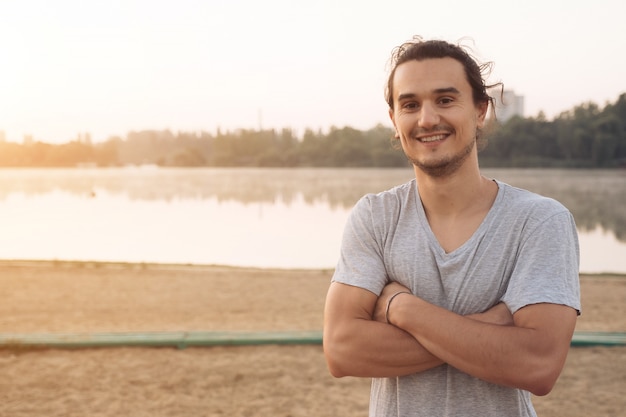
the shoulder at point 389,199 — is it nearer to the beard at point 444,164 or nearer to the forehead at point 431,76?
the beard at point 444,164

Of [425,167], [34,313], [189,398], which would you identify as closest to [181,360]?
[189,398]

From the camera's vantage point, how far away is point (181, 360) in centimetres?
521

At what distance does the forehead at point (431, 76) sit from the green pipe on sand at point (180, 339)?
4.08m

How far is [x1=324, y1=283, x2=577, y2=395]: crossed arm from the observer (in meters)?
1.67

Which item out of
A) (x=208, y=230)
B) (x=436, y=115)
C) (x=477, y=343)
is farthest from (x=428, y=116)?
(x=208, y=230)

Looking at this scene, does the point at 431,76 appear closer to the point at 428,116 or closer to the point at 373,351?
the point at 428,116

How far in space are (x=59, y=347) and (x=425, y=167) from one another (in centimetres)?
472

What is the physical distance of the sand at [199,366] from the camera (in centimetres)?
434

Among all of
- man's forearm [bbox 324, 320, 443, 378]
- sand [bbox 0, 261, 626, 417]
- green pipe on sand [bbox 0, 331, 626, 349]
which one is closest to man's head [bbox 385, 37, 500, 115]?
man's forearm [bbox 324, 320, 443, 378]

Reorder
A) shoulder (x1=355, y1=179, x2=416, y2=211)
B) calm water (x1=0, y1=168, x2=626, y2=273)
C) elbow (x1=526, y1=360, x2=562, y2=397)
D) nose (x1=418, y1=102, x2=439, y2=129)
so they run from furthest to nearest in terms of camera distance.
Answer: calm water (x1=0, y1=168, x2=626, y2=273)
shoulder (x1=355, y1=179, x2=416, y2=211)
nose (x1=418, y1=102, x2=439, y2=129)
elbow (x1=526, y1=360, x2=562, y2=397)

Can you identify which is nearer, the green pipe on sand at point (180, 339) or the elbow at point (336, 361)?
the elbow at point (336, 361)

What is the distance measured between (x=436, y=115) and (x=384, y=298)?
57 cm

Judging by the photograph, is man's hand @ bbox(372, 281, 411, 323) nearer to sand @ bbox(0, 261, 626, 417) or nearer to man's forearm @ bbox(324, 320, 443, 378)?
man's forearm @ bbox(324, 320, 443, 378)

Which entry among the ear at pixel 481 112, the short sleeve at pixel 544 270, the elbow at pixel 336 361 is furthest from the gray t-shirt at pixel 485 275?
the ear at pixel 481 112
